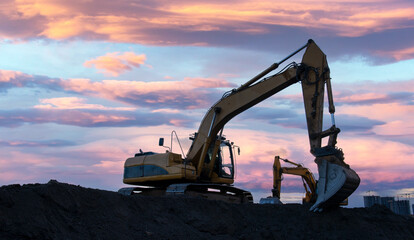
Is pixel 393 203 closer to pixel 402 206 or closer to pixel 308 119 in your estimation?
pixel 402 206

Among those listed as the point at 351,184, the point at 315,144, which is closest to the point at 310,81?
the point at 315,144

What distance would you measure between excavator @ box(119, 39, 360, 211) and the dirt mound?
36.3 inches

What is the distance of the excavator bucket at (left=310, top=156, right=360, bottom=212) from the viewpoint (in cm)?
1273

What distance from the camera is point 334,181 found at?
1286 cm

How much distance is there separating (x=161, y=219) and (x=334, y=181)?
5.07 m

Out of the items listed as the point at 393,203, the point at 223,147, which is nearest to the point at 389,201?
the point at 393,203

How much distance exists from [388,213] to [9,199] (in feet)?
42.7

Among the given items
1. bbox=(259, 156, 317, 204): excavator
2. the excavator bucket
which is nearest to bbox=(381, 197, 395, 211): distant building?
bbox=(259, 156, 317, 204): excavator

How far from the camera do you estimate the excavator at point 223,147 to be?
48.6ft

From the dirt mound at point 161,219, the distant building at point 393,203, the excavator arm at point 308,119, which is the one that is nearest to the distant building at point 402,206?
the distant building at point 393,203

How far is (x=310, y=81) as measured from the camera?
15484 mm

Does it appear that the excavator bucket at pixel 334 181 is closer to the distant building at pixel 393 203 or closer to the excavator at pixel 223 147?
the excavator at pixel 223 147

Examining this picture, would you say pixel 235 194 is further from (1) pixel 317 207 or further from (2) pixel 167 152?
(1) pixel 317 207

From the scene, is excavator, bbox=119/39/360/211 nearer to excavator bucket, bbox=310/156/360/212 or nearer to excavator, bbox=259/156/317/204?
excavator bucket, bbox=310/156/360/212
